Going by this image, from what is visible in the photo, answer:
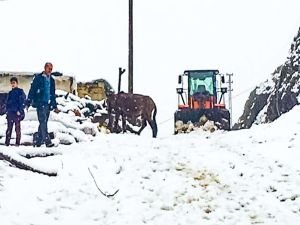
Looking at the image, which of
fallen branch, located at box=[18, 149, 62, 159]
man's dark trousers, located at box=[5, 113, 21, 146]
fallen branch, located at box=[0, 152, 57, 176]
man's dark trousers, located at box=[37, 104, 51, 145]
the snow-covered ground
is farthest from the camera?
man's dark trousers, located at box=[5, 113, 21, 146]

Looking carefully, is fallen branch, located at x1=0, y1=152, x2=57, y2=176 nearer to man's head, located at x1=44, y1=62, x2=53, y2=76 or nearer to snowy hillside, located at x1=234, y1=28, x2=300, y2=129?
man's head, located at x1=44, y1=62, x2=53, y2=76

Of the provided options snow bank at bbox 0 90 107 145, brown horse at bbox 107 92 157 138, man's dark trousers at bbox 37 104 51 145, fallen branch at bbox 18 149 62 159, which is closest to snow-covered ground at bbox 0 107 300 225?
fallen branch at bbox 18 149 62 159

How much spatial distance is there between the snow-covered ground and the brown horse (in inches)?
417

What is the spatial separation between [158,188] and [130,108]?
1418cm

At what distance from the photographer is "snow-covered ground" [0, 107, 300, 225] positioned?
9.56 meters

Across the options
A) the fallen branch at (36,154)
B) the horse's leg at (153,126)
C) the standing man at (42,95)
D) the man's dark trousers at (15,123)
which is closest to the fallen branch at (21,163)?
the fallen branch at (36,154)

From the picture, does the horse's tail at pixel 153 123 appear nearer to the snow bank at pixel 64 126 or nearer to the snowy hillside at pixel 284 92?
the snow bank at pixel 64 126

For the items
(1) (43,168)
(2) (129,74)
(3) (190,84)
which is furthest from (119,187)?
(2) (129,74)

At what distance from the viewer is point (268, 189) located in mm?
10992

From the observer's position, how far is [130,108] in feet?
82.2

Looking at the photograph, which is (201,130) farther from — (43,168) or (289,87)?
(289,87)

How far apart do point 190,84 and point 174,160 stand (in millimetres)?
17123

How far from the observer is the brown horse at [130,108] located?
2508cm

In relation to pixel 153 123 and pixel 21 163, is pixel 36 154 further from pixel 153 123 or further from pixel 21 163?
pixel 153 123
